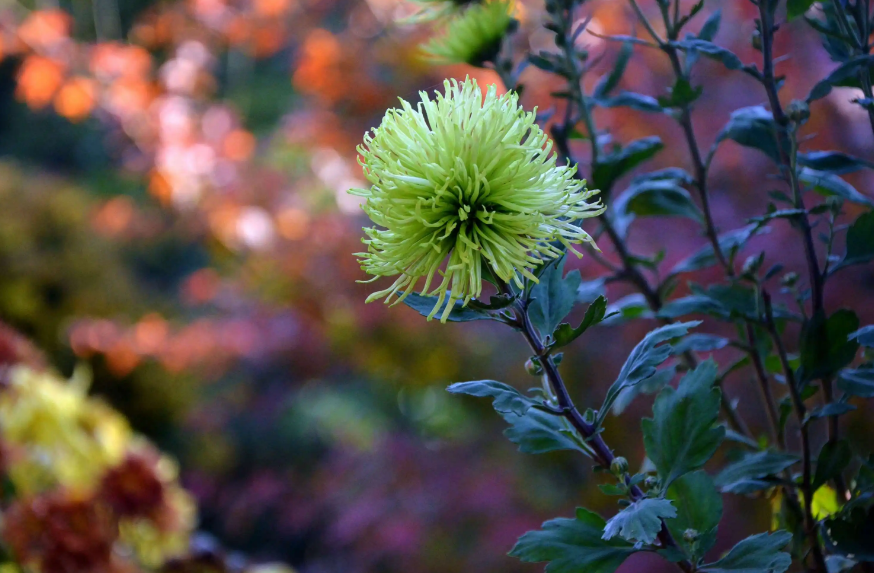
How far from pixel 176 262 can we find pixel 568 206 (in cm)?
440

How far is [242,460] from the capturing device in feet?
8.98

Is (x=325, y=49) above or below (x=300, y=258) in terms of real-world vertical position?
above

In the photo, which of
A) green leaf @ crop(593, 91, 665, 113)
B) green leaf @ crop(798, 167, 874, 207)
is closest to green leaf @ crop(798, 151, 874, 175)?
green leaf @ crop(798, 167, 874, 207)

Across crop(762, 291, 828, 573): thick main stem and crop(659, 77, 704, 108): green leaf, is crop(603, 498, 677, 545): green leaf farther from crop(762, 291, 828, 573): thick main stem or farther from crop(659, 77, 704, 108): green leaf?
crop(659, 77, 704, 108): green leaf

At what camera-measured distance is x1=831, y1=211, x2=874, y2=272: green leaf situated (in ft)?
1.49

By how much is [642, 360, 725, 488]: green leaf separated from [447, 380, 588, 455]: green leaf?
0.04 metres

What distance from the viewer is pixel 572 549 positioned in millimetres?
375

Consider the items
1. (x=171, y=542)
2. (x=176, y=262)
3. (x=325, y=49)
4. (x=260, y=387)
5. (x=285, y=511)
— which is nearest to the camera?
(x=171, y=542)

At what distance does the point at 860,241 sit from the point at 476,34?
1.09ft

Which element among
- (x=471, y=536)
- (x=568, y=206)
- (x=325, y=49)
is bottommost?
(x=568, y=206)

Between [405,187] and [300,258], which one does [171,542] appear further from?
[300,258]

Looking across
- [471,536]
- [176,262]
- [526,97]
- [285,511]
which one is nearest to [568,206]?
[526,97]


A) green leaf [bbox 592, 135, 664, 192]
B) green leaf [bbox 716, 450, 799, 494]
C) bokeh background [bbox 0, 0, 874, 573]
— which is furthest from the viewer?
bokeh background [bbox 0, 0, 874, 573]

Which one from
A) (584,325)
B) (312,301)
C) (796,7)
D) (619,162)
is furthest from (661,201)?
(312,301)
